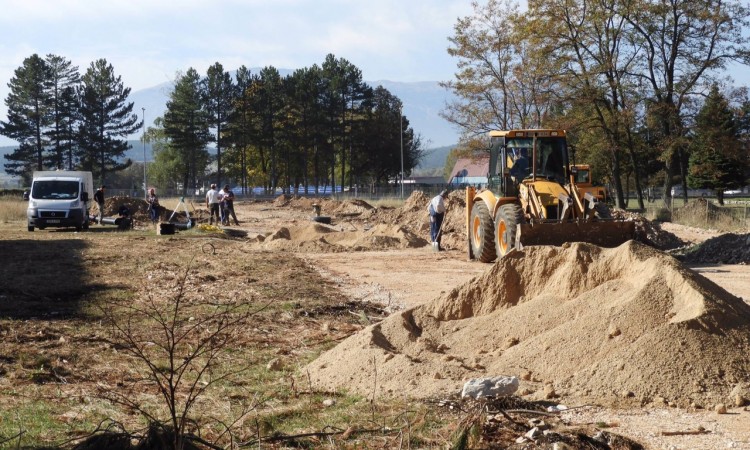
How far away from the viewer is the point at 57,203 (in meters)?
32.2

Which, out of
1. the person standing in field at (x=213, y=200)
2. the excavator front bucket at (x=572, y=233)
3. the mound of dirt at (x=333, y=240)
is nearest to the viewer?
the excavator front bucket at (x=572, y=233)

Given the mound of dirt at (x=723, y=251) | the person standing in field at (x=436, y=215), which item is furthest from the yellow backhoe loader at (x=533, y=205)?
the mound of dirt at (x=723, y=251)

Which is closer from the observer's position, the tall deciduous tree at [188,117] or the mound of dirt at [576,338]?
the mound of dirt at [576,338]

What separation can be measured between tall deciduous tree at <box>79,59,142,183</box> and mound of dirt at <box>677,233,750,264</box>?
67.9 meters

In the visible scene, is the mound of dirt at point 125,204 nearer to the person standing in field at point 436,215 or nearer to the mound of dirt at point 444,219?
the mound of dirt at point 444,219

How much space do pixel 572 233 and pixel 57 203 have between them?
70.8 feet

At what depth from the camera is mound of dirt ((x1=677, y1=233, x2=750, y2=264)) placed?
2039 centimetres

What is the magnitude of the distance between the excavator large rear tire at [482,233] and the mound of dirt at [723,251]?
17.0ft

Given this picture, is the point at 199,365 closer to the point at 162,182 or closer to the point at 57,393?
the point at 57,393

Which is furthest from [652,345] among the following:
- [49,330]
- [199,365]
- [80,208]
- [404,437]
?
[80,208]

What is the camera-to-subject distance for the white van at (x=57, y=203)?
106 ft

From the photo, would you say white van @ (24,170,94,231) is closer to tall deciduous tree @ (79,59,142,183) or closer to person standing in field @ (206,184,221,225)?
person standing in field @ (206,184,221,225)

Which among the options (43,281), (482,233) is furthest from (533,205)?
(43,281)

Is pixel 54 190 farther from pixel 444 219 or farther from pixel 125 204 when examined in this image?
pixel 444 219
